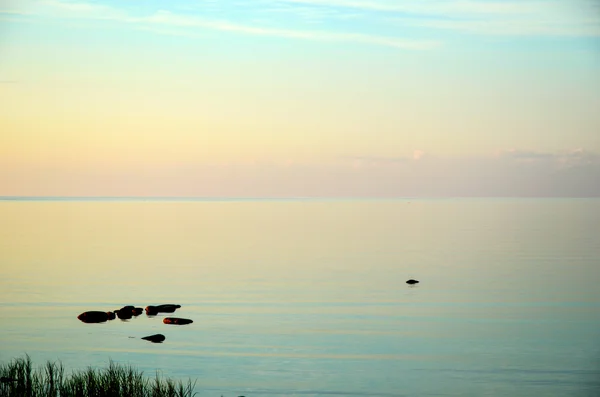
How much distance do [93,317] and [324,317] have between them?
13441 millimetres

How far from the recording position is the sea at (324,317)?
31.1 metres

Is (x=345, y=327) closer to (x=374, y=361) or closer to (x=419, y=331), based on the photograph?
(x=419, y=331)

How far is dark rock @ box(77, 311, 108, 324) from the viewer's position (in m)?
42.2

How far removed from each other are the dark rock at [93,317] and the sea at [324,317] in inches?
24.5

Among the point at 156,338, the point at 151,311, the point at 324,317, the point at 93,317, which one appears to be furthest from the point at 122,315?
the point at 324,317

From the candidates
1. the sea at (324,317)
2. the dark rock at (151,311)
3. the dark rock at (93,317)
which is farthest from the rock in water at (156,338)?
the dark rock at (151,311)

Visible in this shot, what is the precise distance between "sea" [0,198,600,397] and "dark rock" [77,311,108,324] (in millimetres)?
623

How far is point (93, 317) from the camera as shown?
42.5 metres

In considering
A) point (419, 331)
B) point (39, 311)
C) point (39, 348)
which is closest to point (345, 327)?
point (419, 331)

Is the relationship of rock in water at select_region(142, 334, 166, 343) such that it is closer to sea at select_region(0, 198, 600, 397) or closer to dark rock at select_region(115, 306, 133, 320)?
sea at select_region(0, 198, 600, 397)

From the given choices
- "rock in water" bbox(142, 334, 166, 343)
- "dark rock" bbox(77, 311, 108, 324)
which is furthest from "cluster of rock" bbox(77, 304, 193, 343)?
"rock in water" bbox(142, 334, 166, 343)

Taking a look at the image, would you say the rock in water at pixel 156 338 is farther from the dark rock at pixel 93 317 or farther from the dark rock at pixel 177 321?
the dark rock at pixel 93 317

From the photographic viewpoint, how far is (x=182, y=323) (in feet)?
136

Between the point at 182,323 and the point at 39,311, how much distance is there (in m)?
11.0
